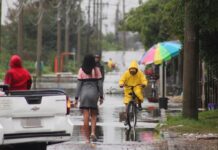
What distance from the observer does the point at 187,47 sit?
16.9 m

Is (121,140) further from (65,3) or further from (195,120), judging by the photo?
(65,3)

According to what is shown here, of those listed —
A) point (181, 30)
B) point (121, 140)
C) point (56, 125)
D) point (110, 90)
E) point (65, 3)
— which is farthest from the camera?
point (65, 3)

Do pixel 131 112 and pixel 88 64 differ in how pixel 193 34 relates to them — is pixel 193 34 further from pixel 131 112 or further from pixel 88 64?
pixel 88 64

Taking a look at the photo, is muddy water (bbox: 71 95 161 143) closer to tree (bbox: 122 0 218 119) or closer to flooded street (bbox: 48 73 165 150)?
flooded street (bbox: 48 73 165 150)

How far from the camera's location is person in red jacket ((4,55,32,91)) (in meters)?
13.6

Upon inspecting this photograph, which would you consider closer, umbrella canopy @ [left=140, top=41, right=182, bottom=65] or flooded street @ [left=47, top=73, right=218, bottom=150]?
flooded street @ [left=47, top=73, right=218, bottom=150]

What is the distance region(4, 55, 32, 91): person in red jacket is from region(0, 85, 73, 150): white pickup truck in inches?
59.5

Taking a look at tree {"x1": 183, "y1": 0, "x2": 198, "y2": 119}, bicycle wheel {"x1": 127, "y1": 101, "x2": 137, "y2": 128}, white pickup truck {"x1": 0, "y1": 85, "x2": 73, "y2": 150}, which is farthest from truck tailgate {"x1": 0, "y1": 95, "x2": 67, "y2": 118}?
tree {"x1": 183, "y1": 0, "x2": 198, "y2": 119}

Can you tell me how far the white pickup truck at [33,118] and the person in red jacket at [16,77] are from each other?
1.51 metres

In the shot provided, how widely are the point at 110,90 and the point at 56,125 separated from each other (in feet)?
78.4

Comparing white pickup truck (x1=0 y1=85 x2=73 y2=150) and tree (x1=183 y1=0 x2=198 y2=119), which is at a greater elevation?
tree (x1=183 y1=0 x2=198 y2=119)

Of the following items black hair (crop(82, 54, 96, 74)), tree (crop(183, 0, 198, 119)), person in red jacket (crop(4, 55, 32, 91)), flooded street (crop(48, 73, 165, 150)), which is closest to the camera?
person in red jacket (crop(4, 55, 32, 91))

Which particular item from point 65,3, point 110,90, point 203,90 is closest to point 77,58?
point 65,3

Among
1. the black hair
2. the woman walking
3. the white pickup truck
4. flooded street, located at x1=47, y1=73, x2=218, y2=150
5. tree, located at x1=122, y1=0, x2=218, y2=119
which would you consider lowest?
flooded street, located at x1=47, y1=73, x2=218, y2=150
